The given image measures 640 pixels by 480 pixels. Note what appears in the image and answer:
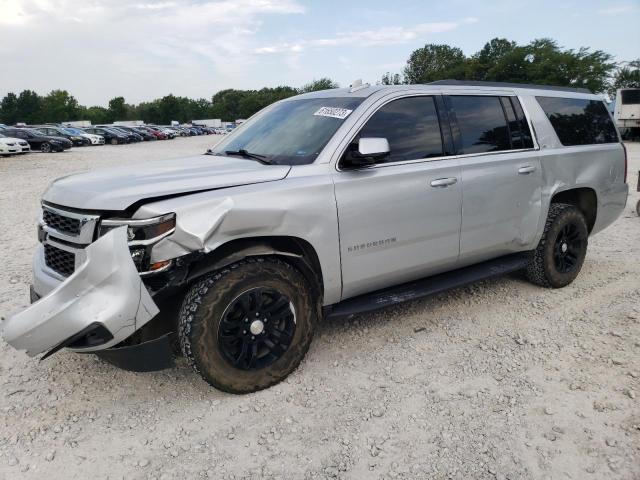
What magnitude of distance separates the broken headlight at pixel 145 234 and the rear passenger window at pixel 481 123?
2.44 m

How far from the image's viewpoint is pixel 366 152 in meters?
3.18

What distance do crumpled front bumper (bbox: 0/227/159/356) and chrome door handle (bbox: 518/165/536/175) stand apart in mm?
3229

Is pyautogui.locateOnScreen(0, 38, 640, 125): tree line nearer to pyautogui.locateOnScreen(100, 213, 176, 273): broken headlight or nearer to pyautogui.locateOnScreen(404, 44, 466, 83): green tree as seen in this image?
pyautogui.locateOnScreen(404, 44, 466, 83): green tree

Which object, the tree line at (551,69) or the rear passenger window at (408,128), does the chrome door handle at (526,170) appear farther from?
the tree line at (551,69)

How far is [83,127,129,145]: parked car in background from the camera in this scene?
42.2 meters

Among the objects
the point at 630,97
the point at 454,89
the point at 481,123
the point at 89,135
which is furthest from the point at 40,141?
the point at 630,97

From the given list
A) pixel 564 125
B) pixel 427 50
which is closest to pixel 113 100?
pixel 427 50

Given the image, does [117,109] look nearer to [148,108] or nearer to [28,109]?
[148,108]

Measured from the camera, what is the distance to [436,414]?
2.95m

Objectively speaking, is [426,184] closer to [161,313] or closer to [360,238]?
[360,238]

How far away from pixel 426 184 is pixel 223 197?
61.7 inches

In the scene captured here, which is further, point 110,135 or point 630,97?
point 110,135

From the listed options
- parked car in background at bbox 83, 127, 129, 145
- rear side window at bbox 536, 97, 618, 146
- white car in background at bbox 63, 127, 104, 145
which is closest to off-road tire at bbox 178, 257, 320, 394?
rear side window at bbox 536, 97, 618, 146

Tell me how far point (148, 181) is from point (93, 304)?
802mm
